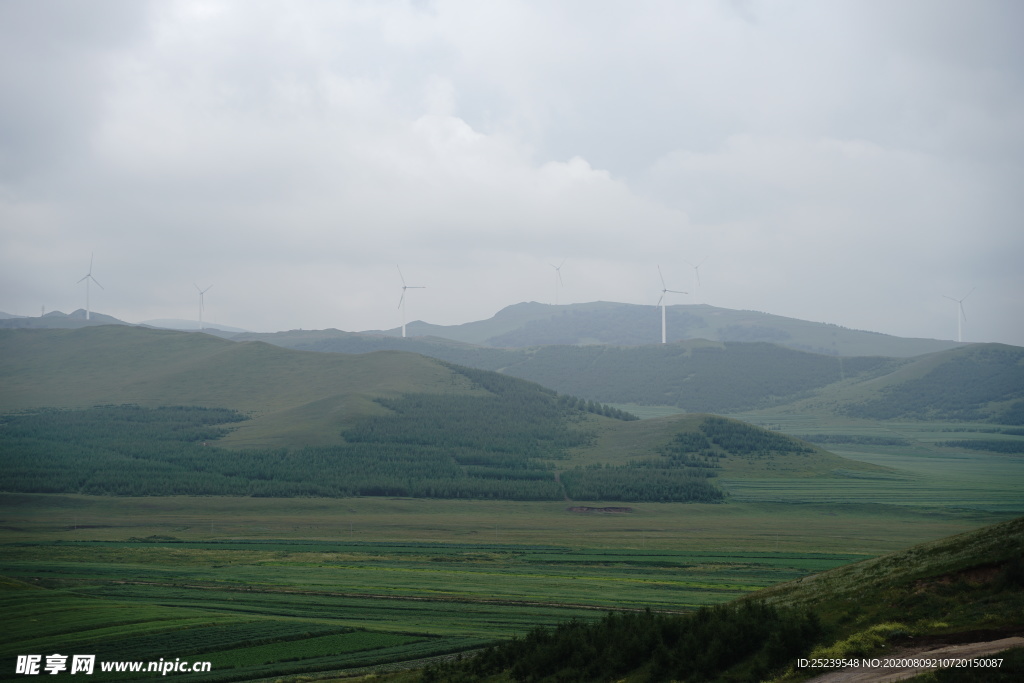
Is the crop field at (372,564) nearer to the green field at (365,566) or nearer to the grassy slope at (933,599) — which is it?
the green field at (365,566)

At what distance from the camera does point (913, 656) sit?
37.1m

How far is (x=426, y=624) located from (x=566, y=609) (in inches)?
613

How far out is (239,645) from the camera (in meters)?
69.7

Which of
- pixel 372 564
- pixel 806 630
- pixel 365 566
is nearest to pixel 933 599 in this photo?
pixel 806 630

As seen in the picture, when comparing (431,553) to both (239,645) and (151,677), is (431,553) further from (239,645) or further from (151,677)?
(151,677)

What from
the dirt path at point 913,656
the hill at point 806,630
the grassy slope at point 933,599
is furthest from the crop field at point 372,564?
the dirt path at point 913,656

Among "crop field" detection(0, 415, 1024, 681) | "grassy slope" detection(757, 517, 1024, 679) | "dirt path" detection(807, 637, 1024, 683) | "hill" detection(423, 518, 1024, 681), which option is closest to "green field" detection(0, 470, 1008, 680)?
"crop field" detection(0, 415, 1024, 681)

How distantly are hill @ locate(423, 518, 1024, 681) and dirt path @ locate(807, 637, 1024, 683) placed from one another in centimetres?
44

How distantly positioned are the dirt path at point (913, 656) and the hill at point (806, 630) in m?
0.44

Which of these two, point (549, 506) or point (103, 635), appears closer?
point (103, 635)

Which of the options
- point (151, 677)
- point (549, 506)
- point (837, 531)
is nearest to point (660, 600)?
point (151, 677)

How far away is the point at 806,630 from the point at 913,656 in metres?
6.09

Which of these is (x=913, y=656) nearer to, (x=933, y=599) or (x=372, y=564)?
(x=933, y=599)

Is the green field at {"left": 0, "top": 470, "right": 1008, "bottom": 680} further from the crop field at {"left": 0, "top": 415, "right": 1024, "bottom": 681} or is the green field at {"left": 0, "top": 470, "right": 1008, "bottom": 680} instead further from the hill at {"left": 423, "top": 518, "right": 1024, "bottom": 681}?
the hill at {"left": 423, "top": 518, "right": 1024, "bottom": 681}
